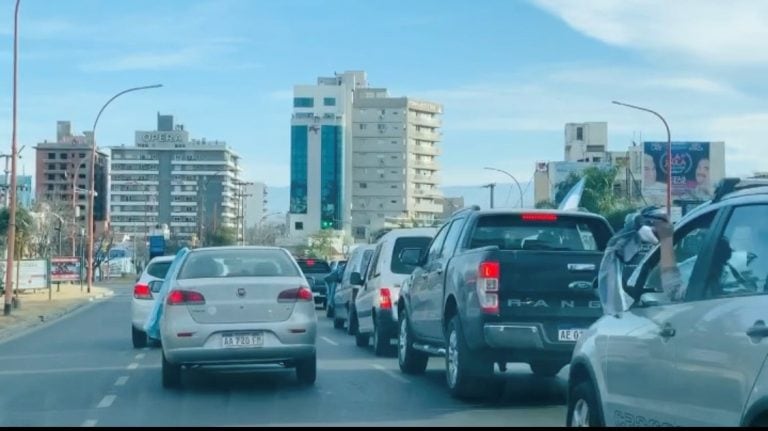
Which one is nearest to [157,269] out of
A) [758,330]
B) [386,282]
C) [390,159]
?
[386,282]

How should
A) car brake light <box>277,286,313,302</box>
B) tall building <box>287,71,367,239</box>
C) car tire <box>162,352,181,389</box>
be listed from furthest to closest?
tall building <box>287,71,367,239</box>, car tire <box>162,352,181,389</box>, car brake light <box>277,286,313,302</box>

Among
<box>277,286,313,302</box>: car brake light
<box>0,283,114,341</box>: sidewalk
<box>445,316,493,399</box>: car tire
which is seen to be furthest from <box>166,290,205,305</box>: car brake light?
<box>0,283,114,341</box>: sidewalk

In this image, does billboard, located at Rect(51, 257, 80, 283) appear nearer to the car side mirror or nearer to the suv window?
the car side mirror

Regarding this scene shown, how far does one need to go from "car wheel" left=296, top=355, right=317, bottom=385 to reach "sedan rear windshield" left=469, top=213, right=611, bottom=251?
8.48 feet

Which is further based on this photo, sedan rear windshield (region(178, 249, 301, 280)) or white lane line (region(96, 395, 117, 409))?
sedan rear windshield (region(178, 249, 301, 280))

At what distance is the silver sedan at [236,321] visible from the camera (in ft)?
43.8

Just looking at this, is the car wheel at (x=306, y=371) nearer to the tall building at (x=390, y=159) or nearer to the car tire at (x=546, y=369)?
the car tire at (x=546, y=369)

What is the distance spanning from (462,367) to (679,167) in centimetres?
5527

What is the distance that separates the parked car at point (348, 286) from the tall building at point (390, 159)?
9329 centimetres

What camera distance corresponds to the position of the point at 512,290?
459 inches

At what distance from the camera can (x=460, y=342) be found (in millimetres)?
12250

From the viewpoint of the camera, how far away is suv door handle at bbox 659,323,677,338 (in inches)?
261

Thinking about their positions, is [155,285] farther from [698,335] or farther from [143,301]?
[698,335]

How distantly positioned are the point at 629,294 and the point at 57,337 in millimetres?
20191
